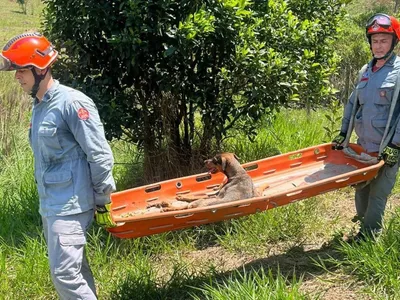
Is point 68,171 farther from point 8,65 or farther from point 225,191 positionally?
point 225,191

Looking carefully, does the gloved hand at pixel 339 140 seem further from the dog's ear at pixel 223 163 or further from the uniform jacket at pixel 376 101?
the dog's ear at pixel 223 163

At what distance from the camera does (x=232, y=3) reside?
4402 millimetres

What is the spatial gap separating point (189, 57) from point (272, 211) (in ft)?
5.54

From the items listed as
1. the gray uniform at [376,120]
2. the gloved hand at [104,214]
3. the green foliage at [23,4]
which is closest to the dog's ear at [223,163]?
the gray uniform at [376,120]

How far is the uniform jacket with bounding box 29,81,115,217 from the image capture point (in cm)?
295

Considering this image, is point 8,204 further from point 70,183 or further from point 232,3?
point 232,3

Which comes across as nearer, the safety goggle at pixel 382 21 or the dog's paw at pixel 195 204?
the safety goggle at pixel 382 21

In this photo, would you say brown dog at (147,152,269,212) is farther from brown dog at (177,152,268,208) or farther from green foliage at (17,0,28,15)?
green foliage at (17,0,28,15)

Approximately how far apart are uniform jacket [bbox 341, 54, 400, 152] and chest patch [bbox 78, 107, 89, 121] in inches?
91.4

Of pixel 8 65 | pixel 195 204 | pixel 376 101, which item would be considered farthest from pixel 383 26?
pixel 8 65

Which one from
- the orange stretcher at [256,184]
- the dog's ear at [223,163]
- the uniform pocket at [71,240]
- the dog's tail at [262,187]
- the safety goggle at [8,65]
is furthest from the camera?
the dog's tail at [262,187]

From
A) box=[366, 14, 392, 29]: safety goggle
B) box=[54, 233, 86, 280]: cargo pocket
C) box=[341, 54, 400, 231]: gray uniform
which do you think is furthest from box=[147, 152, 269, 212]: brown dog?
box=[366, 14, 392, 29]: safety goggle

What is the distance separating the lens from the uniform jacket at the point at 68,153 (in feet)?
9.67

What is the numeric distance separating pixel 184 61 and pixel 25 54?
2.10 meters
